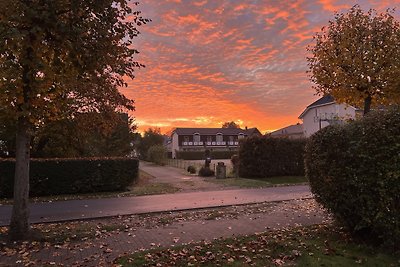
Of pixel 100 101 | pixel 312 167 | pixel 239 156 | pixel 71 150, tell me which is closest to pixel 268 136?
pixel 239 156

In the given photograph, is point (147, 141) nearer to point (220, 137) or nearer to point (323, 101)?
point (220, 137)

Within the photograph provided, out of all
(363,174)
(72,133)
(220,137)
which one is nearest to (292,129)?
(220,137)

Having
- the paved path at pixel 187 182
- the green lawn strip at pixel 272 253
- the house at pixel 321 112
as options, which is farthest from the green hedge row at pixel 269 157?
the house at pixel 321 112

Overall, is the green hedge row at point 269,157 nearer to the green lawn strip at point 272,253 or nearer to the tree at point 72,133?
the tree at point 72,133

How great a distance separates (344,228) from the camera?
7711 mm

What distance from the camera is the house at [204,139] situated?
258ft

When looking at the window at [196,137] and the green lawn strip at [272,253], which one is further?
the window at [196,137]

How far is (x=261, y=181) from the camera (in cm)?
2059

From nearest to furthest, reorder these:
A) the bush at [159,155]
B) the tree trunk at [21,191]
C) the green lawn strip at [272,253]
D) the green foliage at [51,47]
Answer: the green lawn strip at [272,253]
the green foliage at [51,47]
the tree trunk at [21,191]
the bush at [159,155]

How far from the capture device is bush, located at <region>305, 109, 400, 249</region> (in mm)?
6008

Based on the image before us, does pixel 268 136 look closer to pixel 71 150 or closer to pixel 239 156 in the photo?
pixel 239 156

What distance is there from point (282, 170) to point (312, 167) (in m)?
15.9

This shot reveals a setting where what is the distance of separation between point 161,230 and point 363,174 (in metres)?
4.84

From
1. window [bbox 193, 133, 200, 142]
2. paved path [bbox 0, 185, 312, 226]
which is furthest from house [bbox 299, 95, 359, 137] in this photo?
window [bbox 193, 133, 200, 142]
